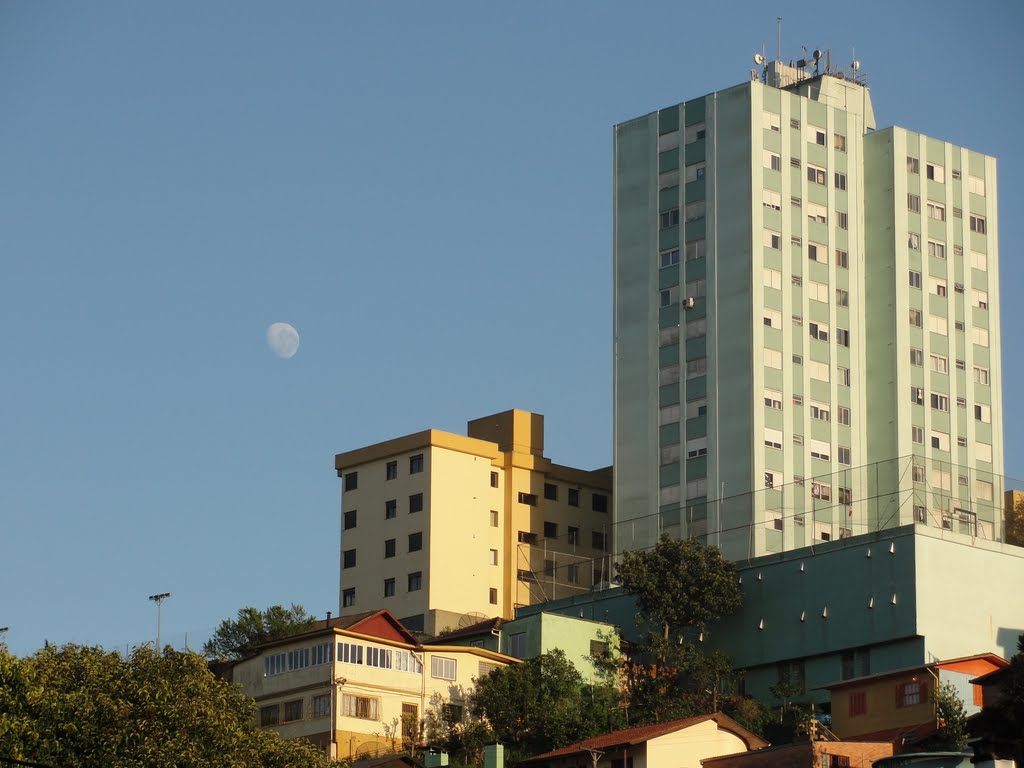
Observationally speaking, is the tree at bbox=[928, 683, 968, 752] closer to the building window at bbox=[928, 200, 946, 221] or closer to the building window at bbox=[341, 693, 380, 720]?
the building window at bbox=[341, 693, 380, 720]

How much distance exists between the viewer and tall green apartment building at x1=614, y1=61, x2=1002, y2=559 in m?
115

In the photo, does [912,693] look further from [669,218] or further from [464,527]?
[669,218]

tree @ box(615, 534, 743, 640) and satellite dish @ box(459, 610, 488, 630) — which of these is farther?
satellite dish @ box(459, 610, 488, 630)

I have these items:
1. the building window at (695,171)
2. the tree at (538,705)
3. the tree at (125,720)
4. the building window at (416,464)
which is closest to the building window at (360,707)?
the tree at (538,705)

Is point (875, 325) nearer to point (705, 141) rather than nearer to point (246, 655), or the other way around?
point (705, 141)

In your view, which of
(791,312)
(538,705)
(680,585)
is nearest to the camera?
(538,705)

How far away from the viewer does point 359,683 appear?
9438 cm

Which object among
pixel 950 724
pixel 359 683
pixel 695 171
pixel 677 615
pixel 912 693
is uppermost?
pixel 695 171

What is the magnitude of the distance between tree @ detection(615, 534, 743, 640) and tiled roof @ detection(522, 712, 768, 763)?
46.3 ft

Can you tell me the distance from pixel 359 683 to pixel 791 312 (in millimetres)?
37772

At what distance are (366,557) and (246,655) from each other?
77.6ft

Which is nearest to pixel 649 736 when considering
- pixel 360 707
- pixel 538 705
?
pixel 538 705

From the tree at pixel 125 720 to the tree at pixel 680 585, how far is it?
27.7 metres

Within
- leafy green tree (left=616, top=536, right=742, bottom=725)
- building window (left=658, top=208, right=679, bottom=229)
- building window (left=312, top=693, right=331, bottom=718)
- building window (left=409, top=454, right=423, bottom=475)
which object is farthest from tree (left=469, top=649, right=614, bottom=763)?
building window (left=658, top=208, right=679, bottom=229)
